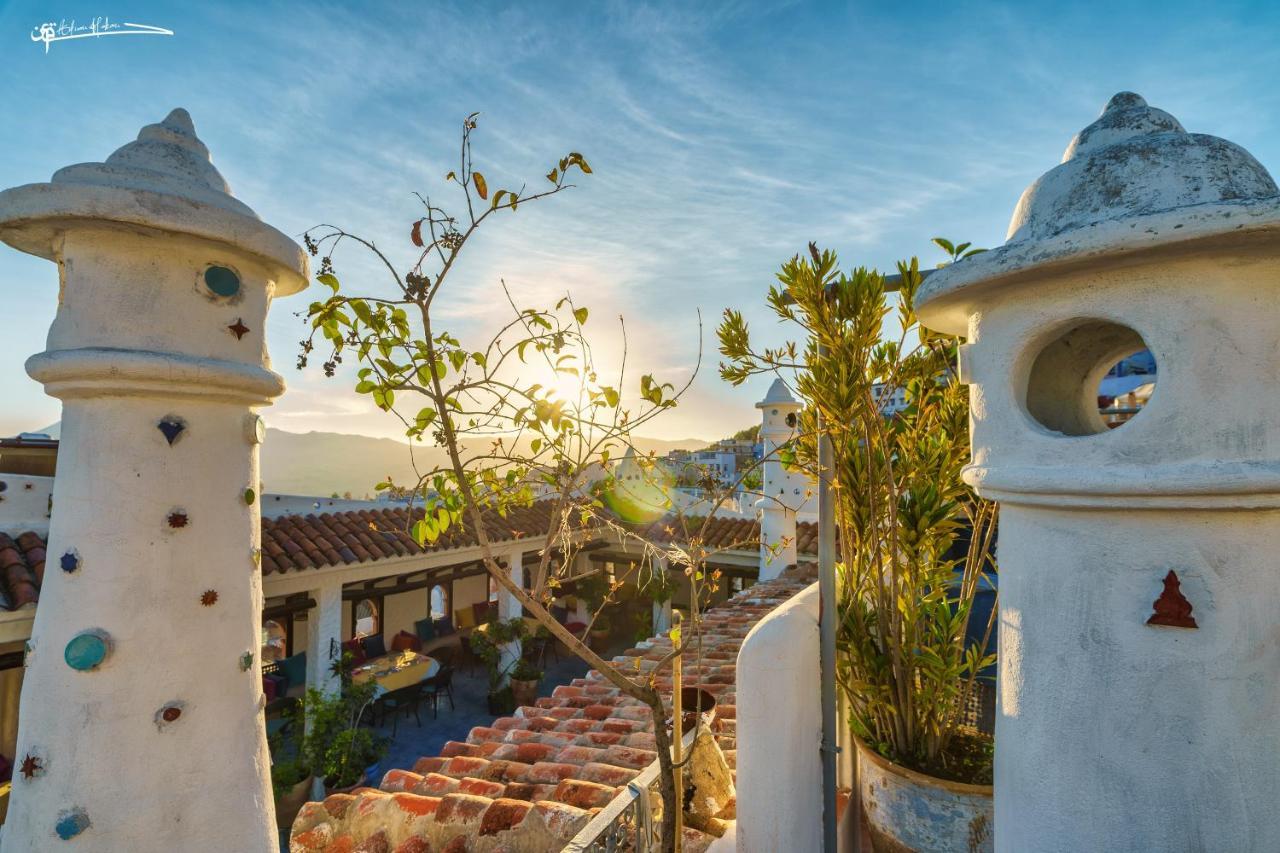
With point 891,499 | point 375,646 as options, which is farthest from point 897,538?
point 375,646

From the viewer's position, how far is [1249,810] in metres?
1.57

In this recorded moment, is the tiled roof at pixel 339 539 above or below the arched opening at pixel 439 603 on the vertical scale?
above

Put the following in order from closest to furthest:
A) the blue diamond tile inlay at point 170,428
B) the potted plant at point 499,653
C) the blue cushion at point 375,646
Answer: the blue diamond tile inlay at point 170,428 < the potted plant at point 499,653 < the blue cushion at point 375,646

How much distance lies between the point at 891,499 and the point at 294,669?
13.0 meters

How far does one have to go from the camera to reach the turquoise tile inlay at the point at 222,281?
2522 mm

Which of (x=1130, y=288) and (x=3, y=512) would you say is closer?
(x=1130, y=288)

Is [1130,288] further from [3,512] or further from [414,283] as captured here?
[3,512]

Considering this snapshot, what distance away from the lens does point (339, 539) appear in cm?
988

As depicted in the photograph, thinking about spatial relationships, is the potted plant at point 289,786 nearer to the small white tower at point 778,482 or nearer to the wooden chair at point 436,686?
the wooden chair at point 436,686

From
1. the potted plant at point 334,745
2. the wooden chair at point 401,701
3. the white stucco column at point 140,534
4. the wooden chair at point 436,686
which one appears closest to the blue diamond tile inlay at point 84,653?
the white stucco column at point 140,534

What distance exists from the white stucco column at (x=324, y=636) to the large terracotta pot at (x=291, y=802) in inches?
48.8

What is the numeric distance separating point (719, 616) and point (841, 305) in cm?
608

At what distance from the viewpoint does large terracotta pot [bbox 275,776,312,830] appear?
7.99 metres

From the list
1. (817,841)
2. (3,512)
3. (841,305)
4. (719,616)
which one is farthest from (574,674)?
(841,305)
